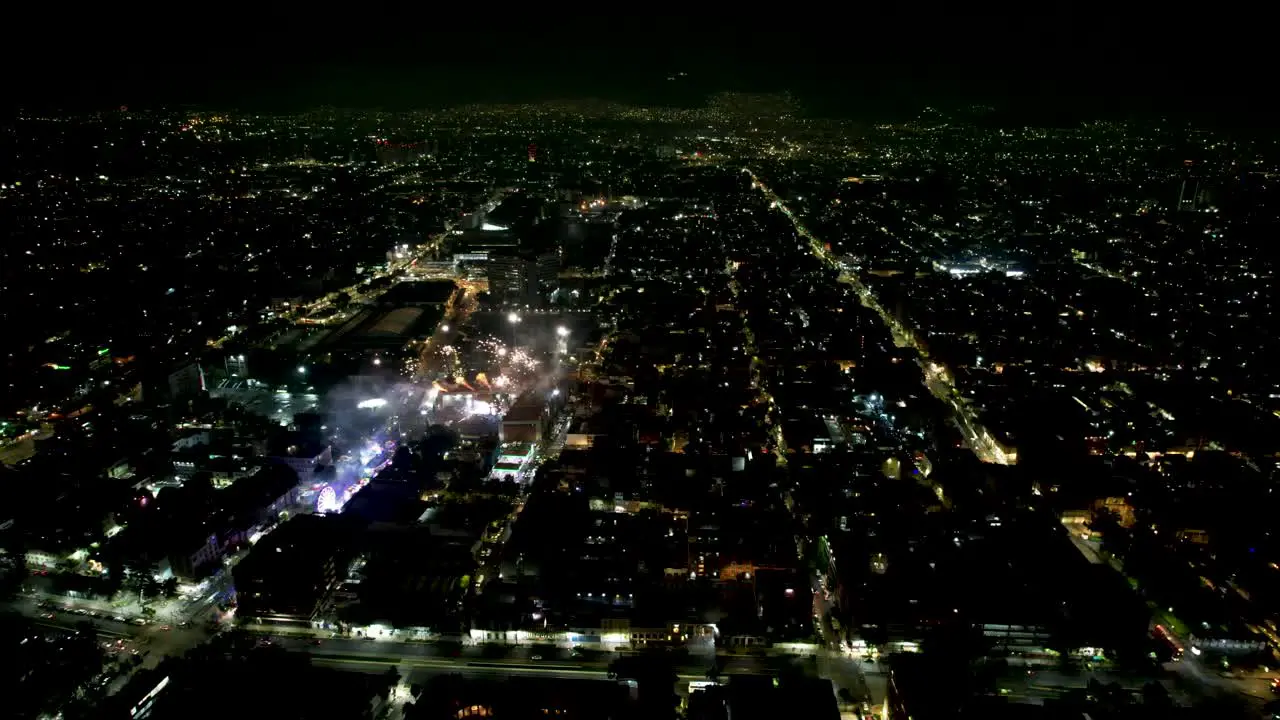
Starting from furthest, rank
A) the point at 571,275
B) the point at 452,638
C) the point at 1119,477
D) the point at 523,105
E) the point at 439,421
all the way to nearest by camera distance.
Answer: the point at 523,105 < the point at 571,275 < the point at 439,421 < the point at 1119,477 < the point at 452,638

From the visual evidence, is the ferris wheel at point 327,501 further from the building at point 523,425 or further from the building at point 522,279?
the building at point 522,279

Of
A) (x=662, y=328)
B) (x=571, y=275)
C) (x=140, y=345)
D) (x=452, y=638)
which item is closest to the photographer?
(x=452, y=638)

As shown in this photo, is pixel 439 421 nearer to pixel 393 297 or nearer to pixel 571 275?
pixel 393 297

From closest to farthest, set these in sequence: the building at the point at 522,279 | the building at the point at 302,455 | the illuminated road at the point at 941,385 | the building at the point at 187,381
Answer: the building at the point at 302,455 → the illuminated road at the point at 941,385 → the building at the point at 187,381 → the building at the point at 522,279

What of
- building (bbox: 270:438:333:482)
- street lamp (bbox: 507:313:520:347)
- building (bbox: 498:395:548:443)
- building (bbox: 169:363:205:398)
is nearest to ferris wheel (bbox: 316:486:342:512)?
building (bbox: 270:438:333:482)

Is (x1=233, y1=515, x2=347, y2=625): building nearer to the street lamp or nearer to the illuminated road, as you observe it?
the street lamp

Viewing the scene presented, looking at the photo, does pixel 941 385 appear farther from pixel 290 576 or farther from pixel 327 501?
pixel 290 576

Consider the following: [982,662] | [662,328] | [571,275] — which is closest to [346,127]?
[571,275]

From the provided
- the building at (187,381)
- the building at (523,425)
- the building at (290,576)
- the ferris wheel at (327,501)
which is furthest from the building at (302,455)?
the building at (187,381)
